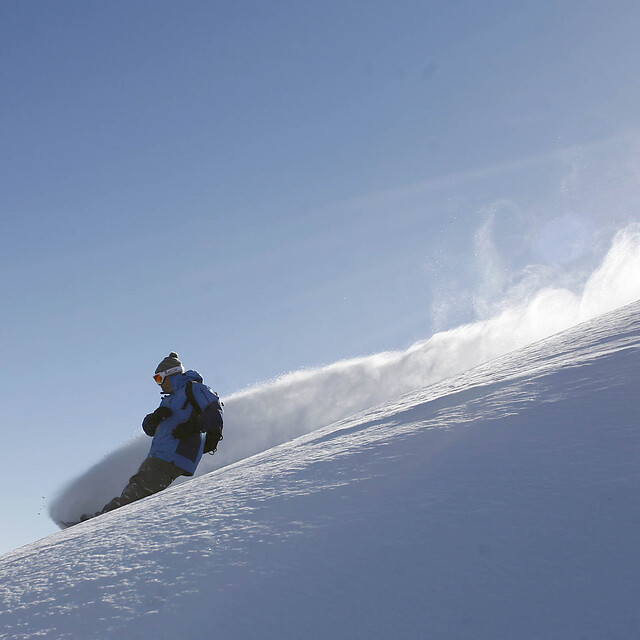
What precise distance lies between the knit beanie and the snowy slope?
3.43 metres

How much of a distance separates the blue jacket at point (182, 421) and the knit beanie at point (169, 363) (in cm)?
21

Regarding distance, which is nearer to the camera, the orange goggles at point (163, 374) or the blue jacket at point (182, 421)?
the blue jacket at point (182, 421)

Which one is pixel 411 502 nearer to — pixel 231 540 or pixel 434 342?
pixel 231 540

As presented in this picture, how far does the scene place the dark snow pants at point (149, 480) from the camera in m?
6.22

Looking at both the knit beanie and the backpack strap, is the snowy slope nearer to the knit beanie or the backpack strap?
the backpack strap

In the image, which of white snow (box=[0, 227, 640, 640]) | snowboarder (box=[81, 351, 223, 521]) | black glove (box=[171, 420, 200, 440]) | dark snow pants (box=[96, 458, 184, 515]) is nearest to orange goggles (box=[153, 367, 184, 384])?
snowboarder (box=[81, 351, 223, 521])

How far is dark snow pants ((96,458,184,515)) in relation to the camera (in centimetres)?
622

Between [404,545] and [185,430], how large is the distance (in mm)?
4887

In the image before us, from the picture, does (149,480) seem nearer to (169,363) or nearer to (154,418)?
(154,418)

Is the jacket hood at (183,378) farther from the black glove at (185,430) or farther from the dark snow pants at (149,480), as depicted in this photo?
the dark snow pants at (149,480)

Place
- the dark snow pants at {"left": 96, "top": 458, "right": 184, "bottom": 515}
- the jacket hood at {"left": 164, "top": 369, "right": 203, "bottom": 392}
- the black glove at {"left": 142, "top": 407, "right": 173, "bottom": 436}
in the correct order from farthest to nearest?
the jacket hood at {"left": 164, "top": 369, "right": 203, "bottom": 392} → the black glove at {"left": 142, "top": 407, "right": 173, "bottom": 436} → the dark snow pants at {"left": 96, "top": 458, "right": 184, "bottom": 515}

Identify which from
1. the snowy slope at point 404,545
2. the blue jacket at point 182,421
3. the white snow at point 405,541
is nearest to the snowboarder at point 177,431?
the blue jacket at point 182,421

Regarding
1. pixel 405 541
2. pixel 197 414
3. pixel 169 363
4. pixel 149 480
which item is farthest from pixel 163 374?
pixel 405 541

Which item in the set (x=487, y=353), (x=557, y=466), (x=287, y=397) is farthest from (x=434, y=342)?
(x=557, y=466)
